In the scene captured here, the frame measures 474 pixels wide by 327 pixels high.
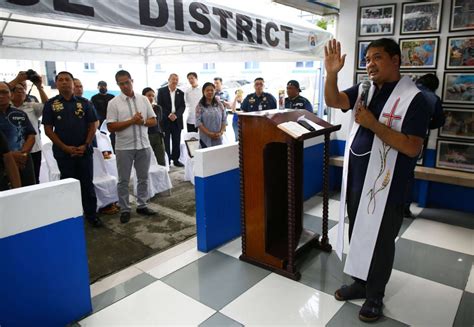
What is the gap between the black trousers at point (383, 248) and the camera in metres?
1.92

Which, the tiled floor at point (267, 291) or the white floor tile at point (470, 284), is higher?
the tiled floor at point (267, 291)

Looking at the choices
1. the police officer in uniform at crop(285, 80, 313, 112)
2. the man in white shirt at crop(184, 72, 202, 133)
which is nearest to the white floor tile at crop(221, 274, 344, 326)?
the police officer in uniform at crop(285, 80, 313, 112)

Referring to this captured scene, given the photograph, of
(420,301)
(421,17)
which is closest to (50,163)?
(420,301)

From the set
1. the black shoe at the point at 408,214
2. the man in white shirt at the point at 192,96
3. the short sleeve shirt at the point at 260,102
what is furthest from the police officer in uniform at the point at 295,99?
the man in white shirt at the point at 192,96

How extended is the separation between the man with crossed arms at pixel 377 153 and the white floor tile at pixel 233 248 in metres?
1.06

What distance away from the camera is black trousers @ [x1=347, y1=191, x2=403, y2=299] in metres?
1.92

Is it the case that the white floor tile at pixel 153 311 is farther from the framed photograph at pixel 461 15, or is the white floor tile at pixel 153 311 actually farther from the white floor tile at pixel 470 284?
the framed photograph at pixel 461 15

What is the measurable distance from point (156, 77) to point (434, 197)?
13110 millimetres

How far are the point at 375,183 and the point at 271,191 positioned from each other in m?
1.01

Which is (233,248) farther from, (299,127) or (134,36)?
(134,36)

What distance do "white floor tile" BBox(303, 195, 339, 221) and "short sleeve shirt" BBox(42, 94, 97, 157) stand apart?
251cm

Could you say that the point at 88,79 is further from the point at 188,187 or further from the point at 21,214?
the point at 21,214

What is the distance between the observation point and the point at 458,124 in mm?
3791

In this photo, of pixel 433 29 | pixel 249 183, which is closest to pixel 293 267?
pixel 249 183
